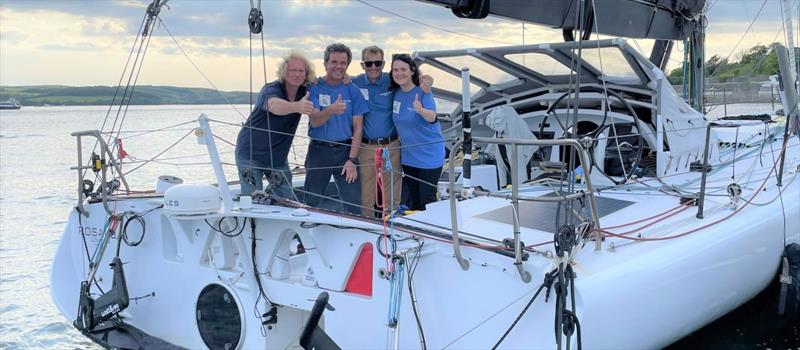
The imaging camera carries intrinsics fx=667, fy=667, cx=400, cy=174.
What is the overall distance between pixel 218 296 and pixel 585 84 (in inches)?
139

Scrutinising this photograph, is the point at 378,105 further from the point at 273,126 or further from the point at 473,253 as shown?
the point at 473,253

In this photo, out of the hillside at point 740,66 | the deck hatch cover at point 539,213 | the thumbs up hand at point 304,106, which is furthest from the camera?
the hillside at point 740,66

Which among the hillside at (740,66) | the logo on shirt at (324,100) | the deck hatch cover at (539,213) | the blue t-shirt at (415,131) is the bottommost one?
the deck hatch cover at (539,213)

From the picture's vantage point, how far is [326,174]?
438 cm

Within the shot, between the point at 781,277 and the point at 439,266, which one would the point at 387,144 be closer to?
the point at 439,266

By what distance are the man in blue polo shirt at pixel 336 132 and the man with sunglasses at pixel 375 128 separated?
9 centimetres

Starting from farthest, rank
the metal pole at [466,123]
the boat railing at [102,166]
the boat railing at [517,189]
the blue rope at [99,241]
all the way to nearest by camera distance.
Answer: the blue rope at [99,241] → the boat railing at [102,166] → the metal pole at [466,123] → the boat railing at [517,189]

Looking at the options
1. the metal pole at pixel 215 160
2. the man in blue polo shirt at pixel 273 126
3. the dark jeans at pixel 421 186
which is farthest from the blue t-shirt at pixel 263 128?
the dark jeans at pixel 421 186

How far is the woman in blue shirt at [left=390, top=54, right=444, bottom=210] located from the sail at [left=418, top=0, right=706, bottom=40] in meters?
0.66

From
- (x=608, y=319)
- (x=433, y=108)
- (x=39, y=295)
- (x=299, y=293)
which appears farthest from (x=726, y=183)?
(x=39, y=295)

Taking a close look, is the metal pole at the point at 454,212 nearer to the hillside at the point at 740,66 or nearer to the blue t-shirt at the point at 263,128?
the blue t-shirt at the point at 263,128

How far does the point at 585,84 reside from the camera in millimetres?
5715

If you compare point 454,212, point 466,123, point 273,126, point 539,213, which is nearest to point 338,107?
point 273,126

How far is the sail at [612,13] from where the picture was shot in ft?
12.5
